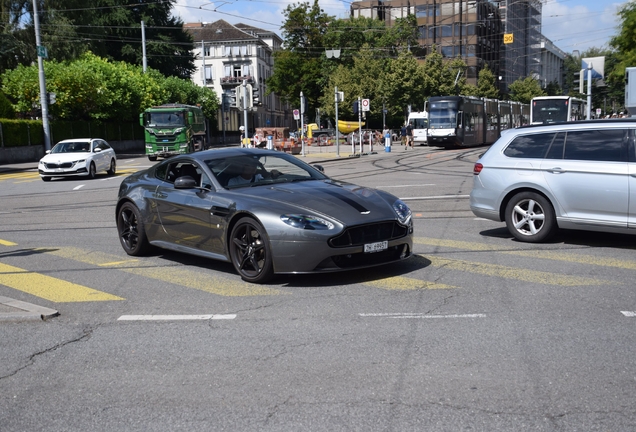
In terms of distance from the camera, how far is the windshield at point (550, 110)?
160ft

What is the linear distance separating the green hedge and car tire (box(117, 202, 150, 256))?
35.7 metres

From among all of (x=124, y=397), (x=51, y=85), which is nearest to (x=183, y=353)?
(x=124, y=397)

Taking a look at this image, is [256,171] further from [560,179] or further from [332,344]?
[560,179]

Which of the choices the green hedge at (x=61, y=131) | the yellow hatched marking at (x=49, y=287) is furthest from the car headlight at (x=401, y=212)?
the green hedge at (x=61, y=131)

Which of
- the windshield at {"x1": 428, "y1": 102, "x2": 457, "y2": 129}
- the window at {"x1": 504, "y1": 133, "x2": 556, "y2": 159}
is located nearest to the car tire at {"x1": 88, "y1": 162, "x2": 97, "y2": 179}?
the window at {"x1": 504, "y1": 133, "x2": 556, "y2": 159}

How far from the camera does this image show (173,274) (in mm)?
8266

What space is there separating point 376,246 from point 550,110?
45.1 m

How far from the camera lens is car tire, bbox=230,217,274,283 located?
734 cm

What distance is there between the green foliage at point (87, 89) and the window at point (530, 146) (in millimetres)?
43552

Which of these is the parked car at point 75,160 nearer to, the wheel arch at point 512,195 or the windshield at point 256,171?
the windshield at point 256,171

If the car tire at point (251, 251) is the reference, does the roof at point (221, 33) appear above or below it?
above

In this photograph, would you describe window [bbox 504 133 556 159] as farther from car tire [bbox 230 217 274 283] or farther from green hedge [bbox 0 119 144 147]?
green hedge [bbox 0 119 144 147]

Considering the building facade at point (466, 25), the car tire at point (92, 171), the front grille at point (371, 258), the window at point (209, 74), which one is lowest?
the car tire at point (92, 171)

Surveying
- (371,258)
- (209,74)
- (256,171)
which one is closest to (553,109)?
(256,171)
